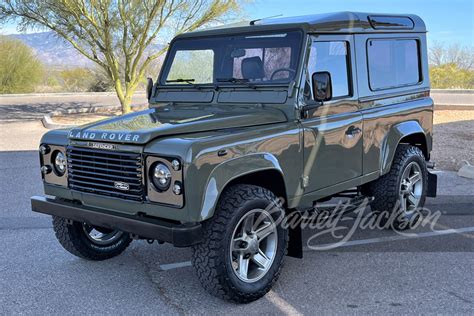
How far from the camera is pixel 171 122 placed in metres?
3.89

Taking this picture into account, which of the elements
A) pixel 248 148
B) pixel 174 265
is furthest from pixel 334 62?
pixel 174 265

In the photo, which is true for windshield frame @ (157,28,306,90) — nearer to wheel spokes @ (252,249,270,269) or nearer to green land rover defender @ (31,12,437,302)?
green land rover defender @ (31,12,437,302)

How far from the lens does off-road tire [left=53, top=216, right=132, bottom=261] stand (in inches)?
177

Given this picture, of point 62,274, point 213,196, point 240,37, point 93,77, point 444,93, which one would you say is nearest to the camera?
point 213,196

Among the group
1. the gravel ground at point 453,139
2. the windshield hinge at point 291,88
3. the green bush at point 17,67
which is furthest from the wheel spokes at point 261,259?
the green bush at point 17,67

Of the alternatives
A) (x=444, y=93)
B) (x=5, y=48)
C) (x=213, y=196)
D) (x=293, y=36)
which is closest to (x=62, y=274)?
(x=213, y=196)

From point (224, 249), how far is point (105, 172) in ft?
3.31

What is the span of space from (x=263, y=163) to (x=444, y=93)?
23.7 metres

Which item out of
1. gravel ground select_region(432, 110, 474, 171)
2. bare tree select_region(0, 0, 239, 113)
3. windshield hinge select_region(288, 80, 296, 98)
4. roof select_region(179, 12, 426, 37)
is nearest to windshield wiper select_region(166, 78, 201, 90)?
roof select_region(179, 12, 426, 37)

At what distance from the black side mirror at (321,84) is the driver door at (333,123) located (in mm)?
116

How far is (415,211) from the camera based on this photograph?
572cm

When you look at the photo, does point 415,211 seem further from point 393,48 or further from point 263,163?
point 263,163

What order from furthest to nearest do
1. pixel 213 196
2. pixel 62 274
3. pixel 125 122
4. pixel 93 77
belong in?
pixel 93 77 → pixel 62 274 → pixel 125 122 → pixel 213 196

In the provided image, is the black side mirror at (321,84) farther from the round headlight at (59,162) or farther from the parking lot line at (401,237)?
the round headlight at (59,162)
